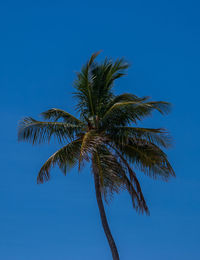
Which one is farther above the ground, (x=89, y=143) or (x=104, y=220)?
(x=89, y=143)

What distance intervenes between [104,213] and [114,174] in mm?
1740

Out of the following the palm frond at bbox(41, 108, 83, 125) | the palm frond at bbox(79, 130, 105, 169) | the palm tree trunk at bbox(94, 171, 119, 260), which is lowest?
the palm tree trunk at bbox(94, 171, 119, 260)

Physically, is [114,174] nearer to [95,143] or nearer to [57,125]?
[95,143]

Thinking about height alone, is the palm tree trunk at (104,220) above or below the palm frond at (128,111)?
below

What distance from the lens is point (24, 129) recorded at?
76.4 feet

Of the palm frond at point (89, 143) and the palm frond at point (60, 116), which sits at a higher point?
the palm frond at point (60, 116)

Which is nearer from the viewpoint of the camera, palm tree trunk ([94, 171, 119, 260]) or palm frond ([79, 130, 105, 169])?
palm frond ([79, 130, 105, 169])

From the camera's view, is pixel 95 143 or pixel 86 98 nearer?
pixel 95 143

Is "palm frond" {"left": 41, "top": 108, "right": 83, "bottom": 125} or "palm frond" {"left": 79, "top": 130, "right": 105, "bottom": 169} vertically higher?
"palm frond" {"left": 41, "top": 108, "right": 83, "bottom": 125}

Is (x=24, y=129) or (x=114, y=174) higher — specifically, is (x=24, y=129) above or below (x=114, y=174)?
above

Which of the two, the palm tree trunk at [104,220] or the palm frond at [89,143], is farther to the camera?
the palm tree trunk at [104,220]

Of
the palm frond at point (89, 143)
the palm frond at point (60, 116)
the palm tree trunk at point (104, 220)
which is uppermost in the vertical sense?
the palm frond at point (60, 116)

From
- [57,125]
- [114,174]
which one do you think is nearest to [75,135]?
[57,125]

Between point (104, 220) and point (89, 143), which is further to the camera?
point (104, 220)
